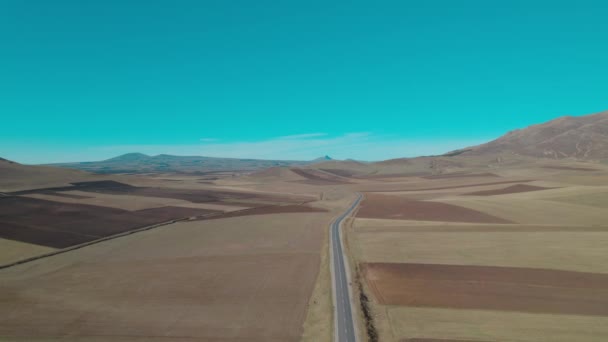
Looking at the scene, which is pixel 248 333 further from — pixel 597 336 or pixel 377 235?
pixel 377 235

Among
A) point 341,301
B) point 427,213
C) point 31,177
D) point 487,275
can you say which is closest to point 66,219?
point 341,301

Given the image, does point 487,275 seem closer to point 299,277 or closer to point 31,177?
point 299,277

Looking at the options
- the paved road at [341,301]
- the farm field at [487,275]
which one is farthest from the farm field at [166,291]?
the farm field at [487,275]

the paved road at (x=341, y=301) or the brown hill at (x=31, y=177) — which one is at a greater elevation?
the brown hill at (x=31, y=177)

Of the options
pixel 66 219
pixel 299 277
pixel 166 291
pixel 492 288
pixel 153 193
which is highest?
pixel 153 193

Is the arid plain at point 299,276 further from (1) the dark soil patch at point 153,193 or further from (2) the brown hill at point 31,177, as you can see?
(2) the brown hill at point 31,177

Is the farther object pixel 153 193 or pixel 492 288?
pixel 153 193

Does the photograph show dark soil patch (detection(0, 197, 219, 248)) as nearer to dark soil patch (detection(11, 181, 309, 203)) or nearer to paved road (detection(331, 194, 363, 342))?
dark soil patch (detection(11, 181, 309, 203))

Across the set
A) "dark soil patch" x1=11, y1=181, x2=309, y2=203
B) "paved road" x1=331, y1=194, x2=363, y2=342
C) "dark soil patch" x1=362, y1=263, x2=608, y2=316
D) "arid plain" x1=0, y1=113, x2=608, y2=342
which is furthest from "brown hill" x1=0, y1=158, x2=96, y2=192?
"dark soil patch" x1=362, y1=263, x2=608, y2=316

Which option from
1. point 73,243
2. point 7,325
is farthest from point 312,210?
point 7,325
